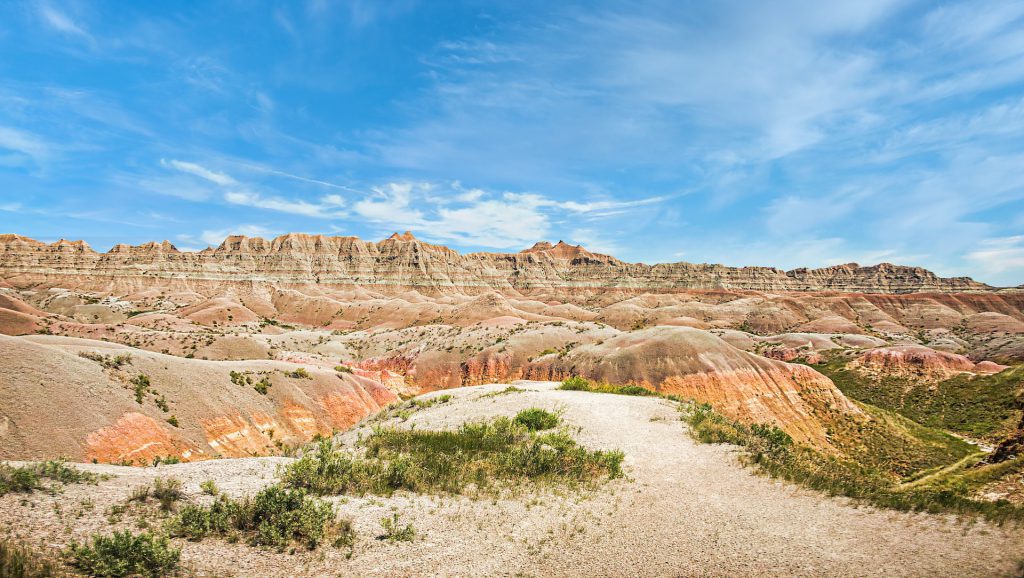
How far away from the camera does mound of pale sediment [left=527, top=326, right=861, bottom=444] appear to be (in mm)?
35562

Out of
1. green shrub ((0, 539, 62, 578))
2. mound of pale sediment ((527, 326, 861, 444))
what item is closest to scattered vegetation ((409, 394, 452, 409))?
green shrub ((0, 539, 62, 578))

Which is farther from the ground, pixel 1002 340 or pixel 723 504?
pixel 1002 340

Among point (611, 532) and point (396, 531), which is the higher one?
point (396, 531)

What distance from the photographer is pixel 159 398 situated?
23766 mm

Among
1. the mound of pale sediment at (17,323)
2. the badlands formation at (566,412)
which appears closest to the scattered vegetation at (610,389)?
the badlands formation at (566,412)

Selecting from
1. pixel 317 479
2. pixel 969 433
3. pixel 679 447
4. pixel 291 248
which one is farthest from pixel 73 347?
pixel 291 248

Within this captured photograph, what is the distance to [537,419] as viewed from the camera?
17828 mm

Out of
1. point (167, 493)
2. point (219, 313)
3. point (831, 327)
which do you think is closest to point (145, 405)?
point (167, 493)

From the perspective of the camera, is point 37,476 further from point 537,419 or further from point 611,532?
point 537,419

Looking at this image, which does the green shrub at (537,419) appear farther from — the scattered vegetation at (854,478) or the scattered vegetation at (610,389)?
the scattered vegetation at (610,389)

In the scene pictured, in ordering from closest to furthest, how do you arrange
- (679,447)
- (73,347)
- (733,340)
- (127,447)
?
1. (679,447)
2. (127,447)
3. (73,347)
4. (733,340)

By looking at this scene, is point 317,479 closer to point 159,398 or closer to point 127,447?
point 127,447

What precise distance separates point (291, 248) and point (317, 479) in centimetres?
19635

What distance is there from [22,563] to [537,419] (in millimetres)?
14271
